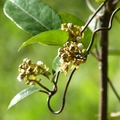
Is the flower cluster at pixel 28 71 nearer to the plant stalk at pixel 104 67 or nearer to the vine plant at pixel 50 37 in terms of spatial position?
the vine plant at pixel 50 37

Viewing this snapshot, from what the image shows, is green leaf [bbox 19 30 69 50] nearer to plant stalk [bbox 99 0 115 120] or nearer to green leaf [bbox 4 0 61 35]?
green leaf [bbox 4 0 61 35]

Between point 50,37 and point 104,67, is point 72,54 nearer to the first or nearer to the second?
point 50,37

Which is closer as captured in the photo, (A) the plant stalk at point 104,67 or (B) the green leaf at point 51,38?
(B) the green leaf at point 51,38

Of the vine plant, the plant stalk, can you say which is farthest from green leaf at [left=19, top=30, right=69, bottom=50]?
the plant stalk

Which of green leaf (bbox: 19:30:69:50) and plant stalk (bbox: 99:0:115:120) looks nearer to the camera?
green leaf (bbox: 19:30:69:50)

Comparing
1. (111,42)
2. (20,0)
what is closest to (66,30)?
(20,0)

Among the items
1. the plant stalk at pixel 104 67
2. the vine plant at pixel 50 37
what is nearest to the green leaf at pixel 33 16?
the vine plant at pixel 50 37

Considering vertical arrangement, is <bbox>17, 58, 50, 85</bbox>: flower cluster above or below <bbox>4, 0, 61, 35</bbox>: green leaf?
below
